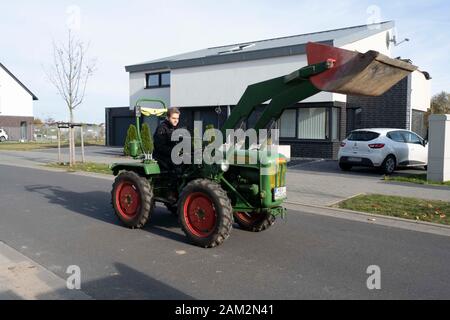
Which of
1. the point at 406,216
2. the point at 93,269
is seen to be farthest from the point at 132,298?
the point at 406,216

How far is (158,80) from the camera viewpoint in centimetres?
2778

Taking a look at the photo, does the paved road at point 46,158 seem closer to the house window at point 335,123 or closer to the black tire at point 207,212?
the house window at point 335,123

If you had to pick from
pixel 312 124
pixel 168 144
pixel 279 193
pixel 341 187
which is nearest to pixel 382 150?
pixel 341 187

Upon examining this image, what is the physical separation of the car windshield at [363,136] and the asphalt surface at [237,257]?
7166 millimetres

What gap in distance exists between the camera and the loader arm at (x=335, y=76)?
473 centimetres

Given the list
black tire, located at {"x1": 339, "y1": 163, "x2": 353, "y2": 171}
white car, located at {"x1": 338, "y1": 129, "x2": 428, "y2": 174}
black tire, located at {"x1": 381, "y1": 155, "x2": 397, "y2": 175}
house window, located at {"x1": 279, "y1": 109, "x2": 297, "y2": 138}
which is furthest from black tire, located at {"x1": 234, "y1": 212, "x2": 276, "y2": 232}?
house window, located at {"x1": 279, "y1": 109, "x2": 297, "y2": 138}

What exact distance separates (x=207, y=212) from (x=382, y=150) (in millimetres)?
9887

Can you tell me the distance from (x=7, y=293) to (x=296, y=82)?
3.98 metres

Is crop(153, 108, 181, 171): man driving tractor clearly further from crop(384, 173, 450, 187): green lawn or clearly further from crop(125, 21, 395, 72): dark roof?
crop(125, 21, 395, 72): dark roof

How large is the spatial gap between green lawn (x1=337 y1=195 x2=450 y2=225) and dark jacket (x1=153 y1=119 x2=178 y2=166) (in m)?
4.06

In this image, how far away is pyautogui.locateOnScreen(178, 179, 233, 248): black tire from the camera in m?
5.58

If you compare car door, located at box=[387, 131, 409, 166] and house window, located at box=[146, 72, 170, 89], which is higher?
house window, located at box=[146, 72, 170, 89]
